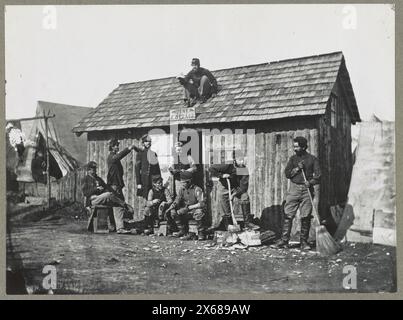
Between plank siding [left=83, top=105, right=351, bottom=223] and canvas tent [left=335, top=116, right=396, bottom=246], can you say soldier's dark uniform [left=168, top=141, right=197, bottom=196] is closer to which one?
plank siding [left=83, top=105, right=351, bottom=223]

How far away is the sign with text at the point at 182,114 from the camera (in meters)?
10.6

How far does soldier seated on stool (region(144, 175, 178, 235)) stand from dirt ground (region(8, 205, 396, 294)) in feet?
1.33

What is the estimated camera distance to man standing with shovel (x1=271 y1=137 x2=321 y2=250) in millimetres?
9781

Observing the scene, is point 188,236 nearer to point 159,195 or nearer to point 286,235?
point 159,195

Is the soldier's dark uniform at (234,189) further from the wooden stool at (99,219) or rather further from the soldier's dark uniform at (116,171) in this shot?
the wooden stool at (99,219)

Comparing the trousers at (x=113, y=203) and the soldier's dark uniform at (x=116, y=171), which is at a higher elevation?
the soldier's dark uniform at (x=116, y=171)

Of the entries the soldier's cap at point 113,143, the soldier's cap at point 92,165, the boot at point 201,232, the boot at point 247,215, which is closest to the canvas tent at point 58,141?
the soldier's cap at point 92,165

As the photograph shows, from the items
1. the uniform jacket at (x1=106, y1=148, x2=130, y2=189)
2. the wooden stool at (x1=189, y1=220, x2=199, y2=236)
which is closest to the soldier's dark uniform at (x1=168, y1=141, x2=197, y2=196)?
the wooden stool at (x1=189, y1=220, x2=199, y2=236)

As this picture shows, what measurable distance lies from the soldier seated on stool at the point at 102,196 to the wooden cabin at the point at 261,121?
8.4 inches

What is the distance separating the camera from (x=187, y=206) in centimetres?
1054

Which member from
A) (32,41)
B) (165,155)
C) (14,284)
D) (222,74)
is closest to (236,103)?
(222,74)

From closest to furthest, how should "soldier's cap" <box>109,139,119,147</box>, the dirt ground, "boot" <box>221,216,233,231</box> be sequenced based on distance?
the dirt ground → "boot" <box>221,216,233,231</box> → "soldier's cap" <box>109,139,119,147</box>

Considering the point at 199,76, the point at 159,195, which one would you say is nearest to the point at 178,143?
the point at 159,195

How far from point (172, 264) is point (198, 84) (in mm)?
3432
